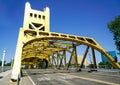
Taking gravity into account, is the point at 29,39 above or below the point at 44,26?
below

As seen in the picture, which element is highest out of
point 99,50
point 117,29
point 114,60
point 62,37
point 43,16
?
point 43,16

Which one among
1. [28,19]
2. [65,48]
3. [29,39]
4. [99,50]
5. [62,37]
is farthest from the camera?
[65,48]

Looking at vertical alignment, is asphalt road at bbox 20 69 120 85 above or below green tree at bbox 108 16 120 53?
below

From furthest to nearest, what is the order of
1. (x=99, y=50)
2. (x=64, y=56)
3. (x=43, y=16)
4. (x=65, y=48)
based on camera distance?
1. (x=64, y=56)
2. (x=65, y=48)
3. (x=43, y=16)
4. (x=99, y=50)

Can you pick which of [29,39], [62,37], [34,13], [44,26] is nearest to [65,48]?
[44,26]

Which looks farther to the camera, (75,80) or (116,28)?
(116,28)

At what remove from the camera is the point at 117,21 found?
45875 millimetres

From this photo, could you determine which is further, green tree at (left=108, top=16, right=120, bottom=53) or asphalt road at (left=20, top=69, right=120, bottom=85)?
green tree at (left=108, top=16, right=120, bottom=53)

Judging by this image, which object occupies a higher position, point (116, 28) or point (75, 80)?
point (116, 28)

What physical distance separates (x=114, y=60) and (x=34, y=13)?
23.7m

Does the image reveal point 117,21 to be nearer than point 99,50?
No

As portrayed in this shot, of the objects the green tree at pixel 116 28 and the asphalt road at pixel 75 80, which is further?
the green tree at pixel 116 28

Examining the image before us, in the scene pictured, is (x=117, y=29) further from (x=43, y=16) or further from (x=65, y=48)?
(x=43, y=16)

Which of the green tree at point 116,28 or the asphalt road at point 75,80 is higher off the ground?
the green tree at point 116,28
